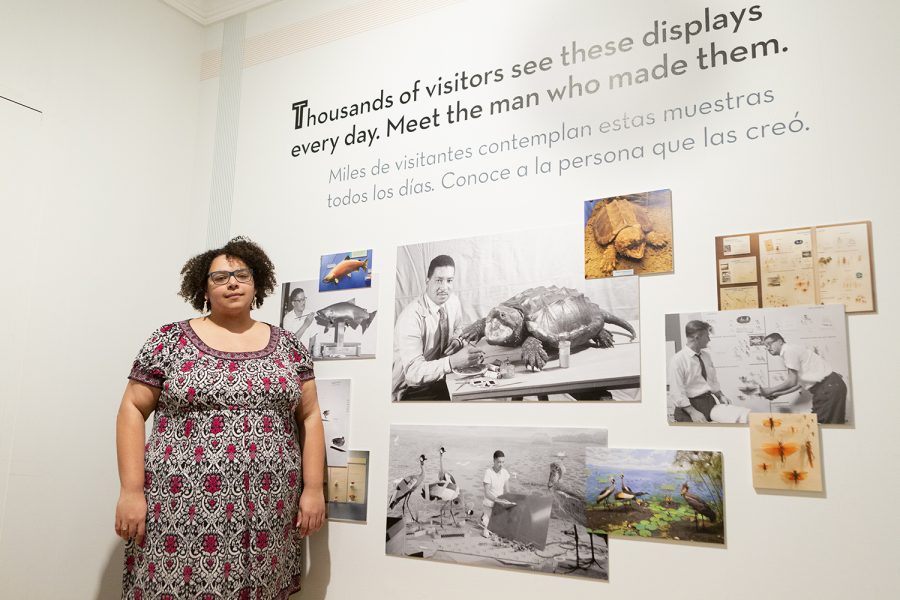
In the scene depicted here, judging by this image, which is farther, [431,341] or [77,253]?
[77,253]

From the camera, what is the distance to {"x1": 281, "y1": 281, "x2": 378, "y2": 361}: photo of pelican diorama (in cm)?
290

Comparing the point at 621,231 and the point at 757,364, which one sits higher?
the point at 621,231

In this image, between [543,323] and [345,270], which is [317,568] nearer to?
[345,270]

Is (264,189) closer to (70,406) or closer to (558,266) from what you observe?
(70,406)

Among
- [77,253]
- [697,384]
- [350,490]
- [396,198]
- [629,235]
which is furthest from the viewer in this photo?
[77,253]

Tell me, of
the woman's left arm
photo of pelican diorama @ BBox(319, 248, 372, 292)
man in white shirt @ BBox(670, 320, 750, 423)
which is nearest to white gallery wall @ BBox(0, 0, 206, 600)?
photo of pelican diorama @ BBox(319, 248, 372, 292)

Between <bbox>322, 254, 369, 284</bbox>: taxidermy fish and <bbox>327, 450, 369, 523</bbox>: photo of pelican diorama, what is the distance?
0.70 meters

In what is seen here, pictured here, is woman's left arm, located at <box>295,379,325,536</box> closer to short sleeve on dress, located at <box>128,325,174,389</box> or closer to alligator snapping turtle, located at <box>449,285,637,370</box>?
short sleeve on dress, located at <box>128,325,174,389</box>

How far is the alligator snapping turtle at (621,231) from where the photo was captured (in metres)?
2.38

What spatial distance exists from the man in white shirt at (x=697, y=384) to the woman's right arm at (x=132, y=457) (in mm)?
1786

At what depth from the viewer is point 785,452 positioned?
2.08m

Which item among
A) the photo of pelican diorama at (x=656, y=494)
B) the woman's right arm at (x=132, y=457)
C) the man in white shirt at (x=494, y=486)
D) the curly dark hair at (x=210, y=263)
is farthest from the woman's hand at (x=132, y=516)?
the photo of pelican diorama at (x=656, y=494)

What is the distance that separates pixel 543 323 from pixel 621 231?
1.32ft

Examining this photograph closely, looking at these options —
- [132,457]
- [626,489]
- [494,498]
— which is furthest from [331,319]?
[626,489]
